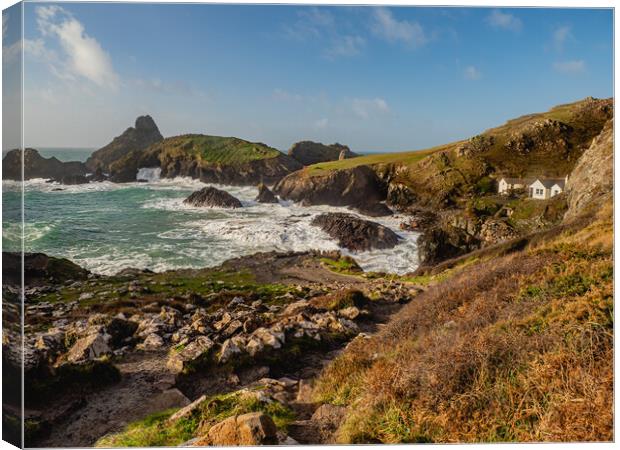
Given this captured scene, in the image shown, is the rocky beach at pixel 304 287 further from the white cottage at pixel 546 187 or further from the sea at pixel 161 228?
the white cottage at pixel 546 187

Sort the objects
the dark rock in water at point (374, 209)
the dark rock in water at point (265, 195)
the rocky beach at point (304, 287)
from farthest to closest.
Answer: the dark rock in water at point (265, 195) < the dark rock in water at point (374, 209) < the rocky beach at point (304, 287)

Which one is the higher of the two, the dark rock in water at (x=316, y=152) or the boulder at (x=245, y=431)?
the dark rock in water at (x=316, y=152)

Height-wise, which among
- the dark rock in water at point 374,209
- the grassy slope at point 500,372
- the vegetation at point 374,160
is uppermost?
the vegetation at point 374,160

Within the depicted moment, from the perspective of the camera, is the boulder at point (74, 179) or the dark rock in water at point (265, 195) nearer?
the boulder at point (74, 179)

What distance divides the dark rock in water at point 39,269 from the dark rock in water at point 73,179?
1.14 metres

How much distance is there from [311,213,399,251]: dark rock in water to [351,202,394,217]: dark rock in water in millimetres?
180

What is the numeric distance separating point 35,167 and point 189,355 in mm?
3339

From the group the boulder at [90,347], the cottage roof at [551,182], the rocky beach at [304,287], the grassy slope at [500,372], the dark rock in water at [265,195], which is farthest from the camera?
the dark rock in water at [265,195]

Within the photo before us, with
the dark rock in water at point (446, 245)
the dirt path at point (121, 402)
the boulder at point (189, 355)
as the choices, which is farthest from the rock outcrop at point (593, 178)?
the dirt path at point (121, 402)

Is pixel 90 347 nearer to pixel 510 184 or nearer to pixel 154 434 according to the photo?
pixel 154 434

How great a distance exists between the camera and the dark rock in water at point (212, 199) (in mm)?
6980

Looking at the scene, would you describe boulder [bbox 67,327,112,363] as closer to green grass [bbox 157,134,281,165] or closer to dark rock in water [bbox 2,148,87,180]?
dark rock in water [bbox 2,148,87,180]

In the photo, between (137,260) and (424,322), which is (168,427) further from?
(424,322)

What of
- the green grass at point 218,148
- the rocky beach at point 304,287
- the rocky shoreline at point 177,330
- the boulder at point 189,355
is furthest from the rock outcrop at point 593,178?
the boulder at point 189,355
